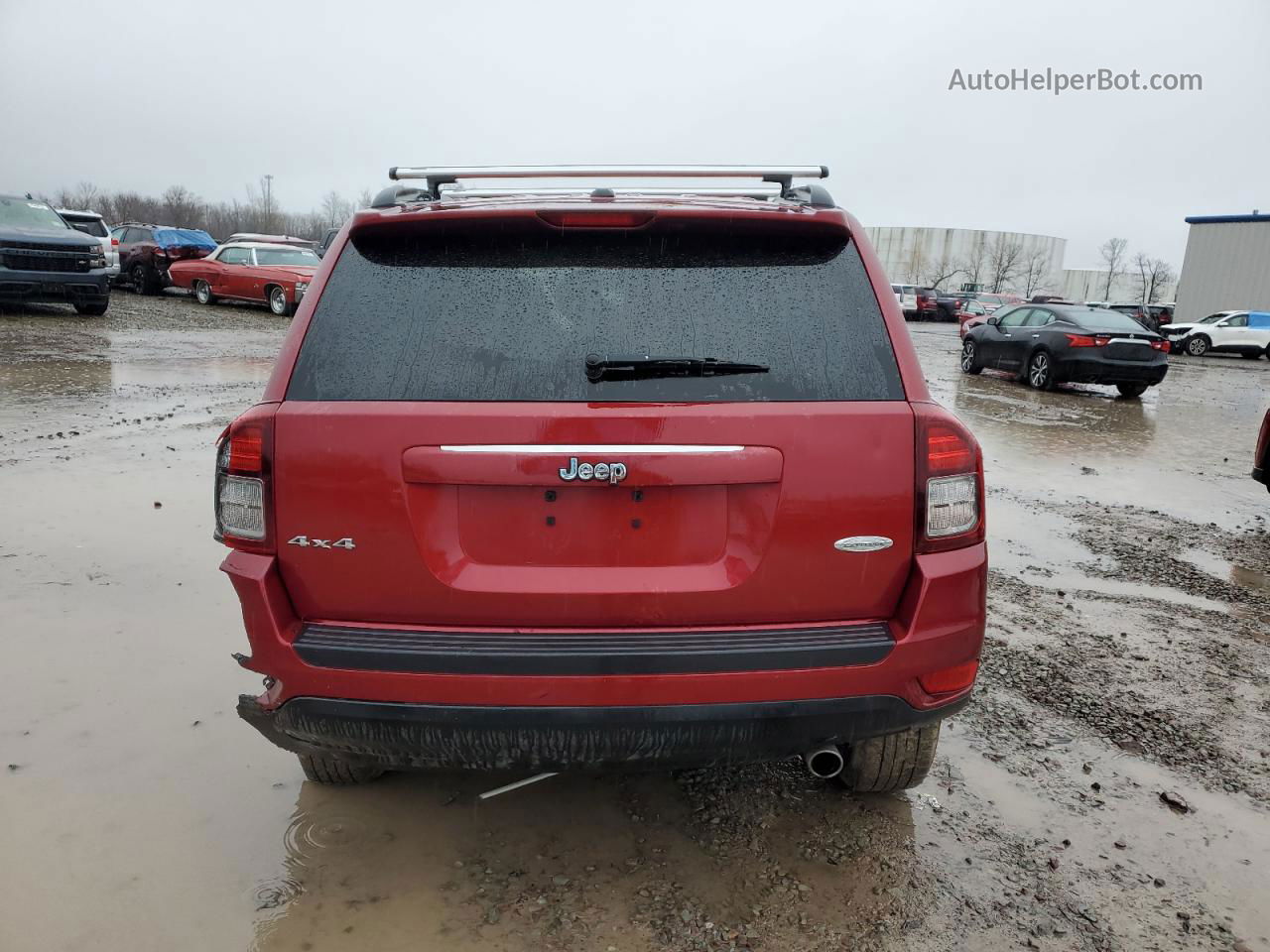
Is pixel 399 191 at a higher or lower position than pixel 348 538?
higher

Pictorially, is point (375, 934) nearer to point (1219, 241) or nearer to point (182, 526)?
point (182, 526)

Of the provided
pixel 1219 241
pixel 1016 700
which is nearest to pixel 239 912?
→ pixel 1016 700

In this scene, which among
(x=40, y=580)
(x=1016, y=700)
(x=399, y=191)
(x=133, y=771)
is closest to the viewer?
(x=399, y=191)

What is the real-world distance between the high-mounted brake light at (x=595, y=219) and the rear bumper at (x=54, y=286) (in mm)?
16914

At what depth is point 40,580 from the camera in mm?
4648

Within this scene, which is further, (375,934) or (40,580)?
(40,580)

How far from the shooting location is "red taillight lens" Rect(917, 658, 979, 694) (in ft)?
7.52

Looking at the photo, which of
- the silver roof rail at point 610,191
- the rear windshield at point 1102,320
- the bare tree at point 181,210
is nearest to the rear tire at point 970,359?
the rear windshield at point 1102,320

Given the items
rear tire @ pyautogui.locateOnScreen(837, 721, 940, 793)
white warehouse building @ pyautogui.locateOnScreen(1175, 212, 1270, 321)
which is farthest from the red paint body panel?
white warehouse building @ pyautogui.locateOnScreen(1175, 212, 1270, 321)

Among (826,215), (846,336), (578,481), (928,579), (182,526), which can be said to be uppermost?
(826,215)

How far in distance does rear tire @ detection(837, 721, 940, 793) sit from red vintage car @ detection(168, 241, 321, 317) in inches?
815

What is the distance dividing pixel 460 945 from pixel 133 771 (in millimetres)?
1468

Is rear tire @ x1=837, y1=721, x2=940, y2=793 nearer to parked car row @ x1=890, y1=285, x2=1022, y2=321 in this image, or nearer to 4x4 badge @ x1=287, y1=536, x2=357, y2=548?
4x4 badge @ x1=287, y1=536, x2=357, y2=548

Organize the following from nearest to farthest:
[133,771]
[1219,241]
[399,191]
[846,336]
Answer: [846,336]
[399,191]
[133,771]
[1219,241]
